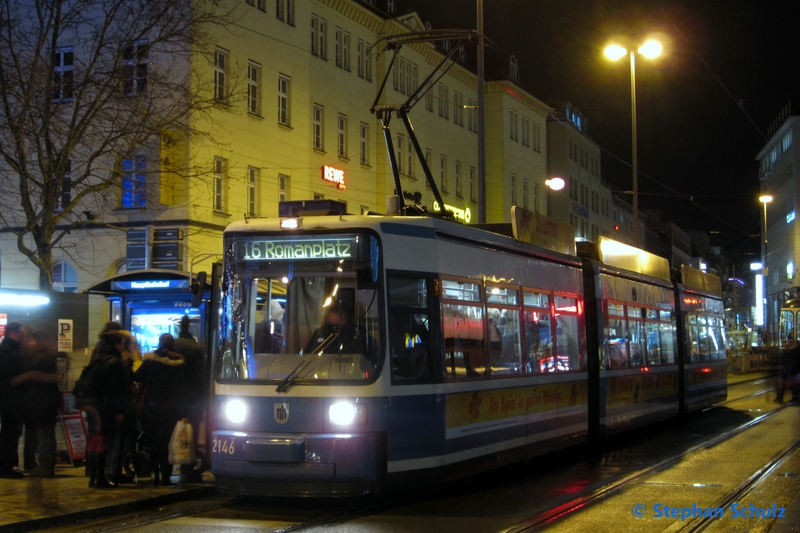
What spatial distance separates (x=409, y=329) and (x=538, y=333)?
11.7ft

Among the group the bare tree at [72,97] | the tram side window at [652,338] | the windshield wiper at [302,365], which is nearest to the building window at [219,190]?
the bare tree at [72,97]

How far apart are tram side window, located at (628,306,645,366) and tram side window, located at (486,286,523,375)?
537cm

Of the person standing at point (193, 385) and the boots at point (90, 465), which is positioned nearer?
the boots at point (90, 465)

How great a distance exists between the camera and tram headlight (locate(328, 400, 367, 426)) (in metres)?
10.0

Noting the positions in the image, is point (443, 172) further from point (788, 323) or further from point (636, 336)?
point (636, 336)

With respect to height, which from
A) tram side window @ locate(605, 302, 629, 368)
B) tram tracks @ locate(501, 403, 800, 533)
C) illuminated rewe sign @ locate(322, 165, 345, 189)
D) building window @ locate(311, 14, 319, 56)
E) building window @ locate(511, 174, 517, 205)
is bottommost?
tram tracks @ locate(501, 403, 800, 533)

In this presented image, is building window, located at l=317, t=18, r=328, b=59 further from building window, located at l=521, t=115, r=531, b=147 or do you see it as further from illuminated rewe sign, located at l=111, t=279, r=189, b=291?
building window, located at l=521, t=115, r=531, b=147

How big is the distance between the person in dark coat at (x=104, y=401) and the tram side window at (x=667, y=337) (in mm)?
11359

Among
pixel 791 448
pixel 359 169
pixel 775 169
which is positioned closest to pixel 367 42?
pixel 359 169

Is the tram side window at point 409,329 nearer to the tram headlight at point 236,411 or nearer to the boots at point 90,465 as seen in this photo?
the tram headlight at point 236,411

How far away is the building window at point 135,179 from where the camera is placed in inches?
899

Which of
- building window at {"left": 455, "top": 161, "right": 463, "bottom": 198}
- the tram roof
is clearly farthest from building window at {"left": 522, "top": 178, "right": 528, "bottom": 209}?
the tram roof

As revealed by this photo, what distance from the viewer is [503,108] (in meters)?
57.8

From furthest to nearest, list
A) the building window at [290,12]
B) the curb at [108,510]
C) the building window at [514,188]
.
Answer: the building window at [514,188] → the building window at [290,12] → the curb at [108,510]
